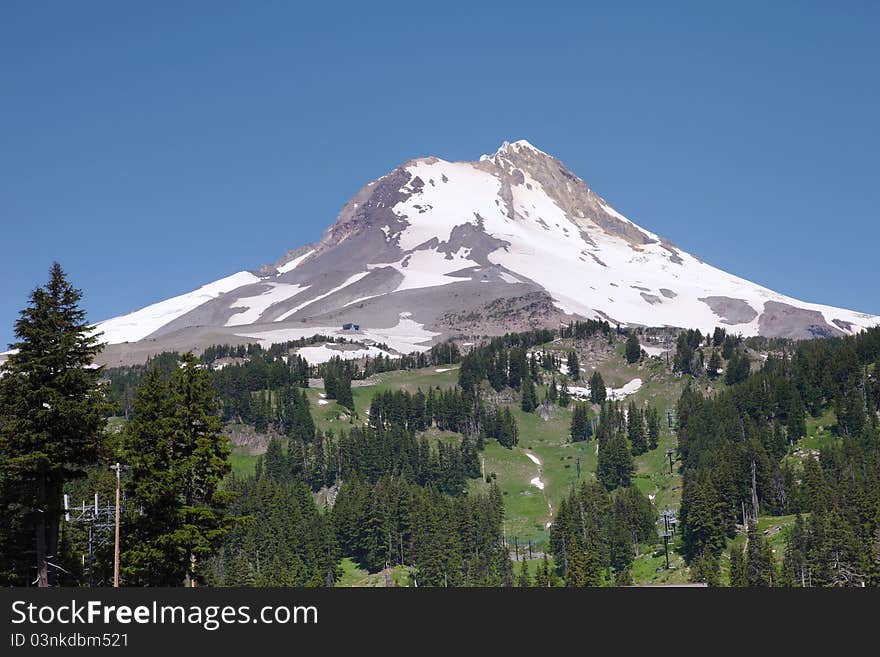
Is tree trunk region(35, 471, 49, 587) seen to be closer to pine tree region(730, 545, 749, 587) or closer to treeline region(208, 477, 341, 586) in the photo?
pine tree region(730, 545, 749, 587)

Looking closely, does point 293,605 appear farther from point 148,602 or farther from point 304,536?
point 304,536

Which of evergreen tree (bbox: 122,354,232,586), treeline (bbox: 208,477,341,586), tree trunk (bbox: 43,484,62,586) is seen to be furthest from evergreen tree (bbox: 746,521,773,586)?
tree trunk (bbox: 43,484,62,586)

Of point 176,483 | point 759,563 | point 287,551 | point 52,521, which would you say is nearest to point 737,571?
point 759,563

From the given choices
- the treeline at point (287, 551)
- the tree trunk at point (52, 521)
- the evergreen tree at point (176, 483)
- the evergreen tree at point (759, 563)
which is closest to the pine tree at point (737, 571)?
the evergreen tree at point (759, 563)

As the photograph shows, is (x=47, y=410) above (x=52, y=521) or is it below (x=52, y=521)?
above

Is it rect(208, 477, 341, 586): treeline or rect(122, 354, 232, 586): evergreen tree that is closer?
rect(122, 354, 232, 586): evergreen tree

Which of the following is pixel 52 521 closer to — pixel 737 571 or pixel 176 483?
pixel 176 483

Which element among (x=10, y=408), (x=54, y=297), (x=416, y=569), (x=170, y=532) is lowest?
(x=416, y=569)

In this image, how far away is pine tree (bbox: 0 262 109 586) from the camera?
6125 cm

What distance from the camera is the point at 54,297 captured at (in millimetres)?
64062

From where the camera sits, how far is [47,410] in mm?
61625

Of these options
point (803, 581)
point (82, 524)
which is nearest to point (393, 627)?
point (82, 524)

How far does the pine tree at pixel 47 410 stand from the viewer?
2411 inches

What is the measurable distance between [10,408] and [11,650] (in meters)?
24.1
